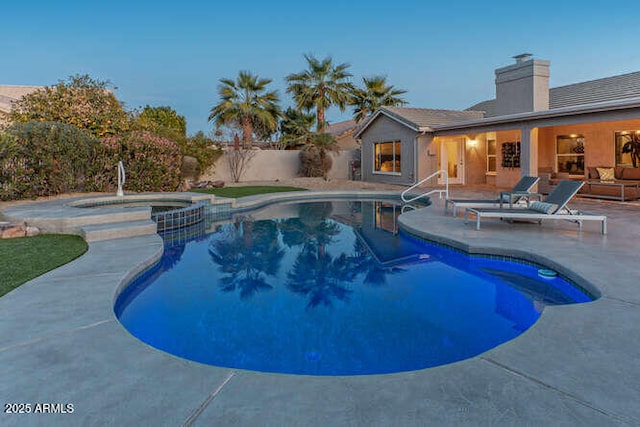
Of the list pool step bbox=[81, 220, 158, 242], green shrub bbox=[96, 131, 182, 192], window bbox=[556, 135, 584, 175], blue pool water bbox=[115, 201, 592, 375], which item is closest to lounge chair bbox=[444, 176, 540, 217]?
blue pool water bbox=[115, 201, 592, 375]

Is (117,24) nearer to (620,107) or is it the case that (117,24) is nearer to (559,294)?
(620,107)

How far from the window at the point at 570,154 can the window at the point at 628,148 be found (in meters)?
1.32

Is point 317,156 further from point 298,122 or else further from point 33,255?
point 33,255

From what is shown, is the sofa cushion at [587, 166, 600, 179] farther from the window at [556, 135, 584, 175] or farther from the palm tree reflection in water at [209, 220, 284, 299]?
the palm tree reflection in water at [209, 220, 284, 299]

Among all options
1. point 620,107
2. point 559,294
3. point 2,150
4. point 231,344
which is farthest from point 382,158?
point 231,344

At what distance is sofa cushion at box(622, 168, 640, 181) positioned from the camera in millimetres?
12922

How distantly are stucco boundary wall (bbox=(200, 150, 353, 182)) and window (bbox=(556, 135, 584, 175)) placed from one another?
38.6 feet

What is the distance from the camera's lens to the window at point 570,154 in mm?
15734

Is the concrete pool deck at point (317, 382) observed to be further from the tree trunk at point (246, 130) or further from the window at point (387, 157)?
the tree trunk at point (246, 130)

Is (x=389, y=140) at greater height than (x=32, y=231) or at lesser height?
greater

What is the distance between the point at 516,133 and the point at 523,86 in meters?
1.81

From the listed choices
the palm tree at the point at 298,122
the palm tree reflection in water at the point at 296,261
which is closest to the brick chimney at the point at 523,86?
the palm tree reflection in water at the point at 296,261

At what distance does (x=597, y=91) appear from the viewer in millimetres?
14578

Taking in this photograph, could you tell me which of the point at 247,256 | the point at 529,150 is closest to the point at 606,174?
the point at 529,150
